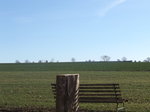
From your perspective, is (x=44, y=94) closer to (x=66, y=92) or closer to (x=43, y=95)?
(x=43, y=95)

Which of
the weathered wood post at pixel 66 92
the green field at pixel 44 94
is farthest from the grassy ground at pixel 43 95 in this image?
the weathered wood post at pixel 66 92

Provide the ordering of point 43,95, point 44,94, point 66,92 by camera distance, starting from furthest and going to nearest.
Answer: point 44,94 < point 43,95 < point 66,92

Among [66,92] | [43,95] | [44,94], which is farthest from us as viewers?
[44,94]

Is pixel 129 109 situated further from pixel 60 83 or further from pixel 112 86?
pixel 60 83

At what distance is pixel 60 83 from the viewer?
3969 mm

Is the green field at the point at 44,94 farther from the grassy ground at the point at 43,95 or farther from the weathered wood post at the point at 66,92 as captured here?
the weathered wood post at the point at 66,92

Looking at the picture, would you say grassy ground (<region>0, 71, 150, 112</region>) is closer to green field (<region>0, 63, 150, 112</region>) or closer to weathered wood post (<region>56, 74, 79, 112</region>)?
green field (<region>0, 63, 150, 112</region>)

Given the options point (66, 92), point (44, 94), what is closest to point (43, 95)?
point (44, 94)

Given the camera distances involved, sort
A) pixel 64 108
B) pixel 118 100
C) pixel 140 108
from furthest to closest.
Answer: pixel 140 108 → pixel 118 100 → pixel 64 108

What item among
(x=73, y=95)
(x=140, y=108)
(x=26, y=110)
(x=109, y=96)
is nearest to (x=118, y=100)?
(x=109, y=96)

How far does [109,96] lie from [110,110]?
517mm

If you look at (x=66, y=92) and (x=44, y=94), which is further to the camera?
(x=44, y=94)

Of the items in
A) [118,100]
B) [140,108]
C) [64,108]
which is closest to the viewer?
[64,108]

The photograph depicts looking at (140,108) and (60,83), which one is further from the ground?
(60,83)
